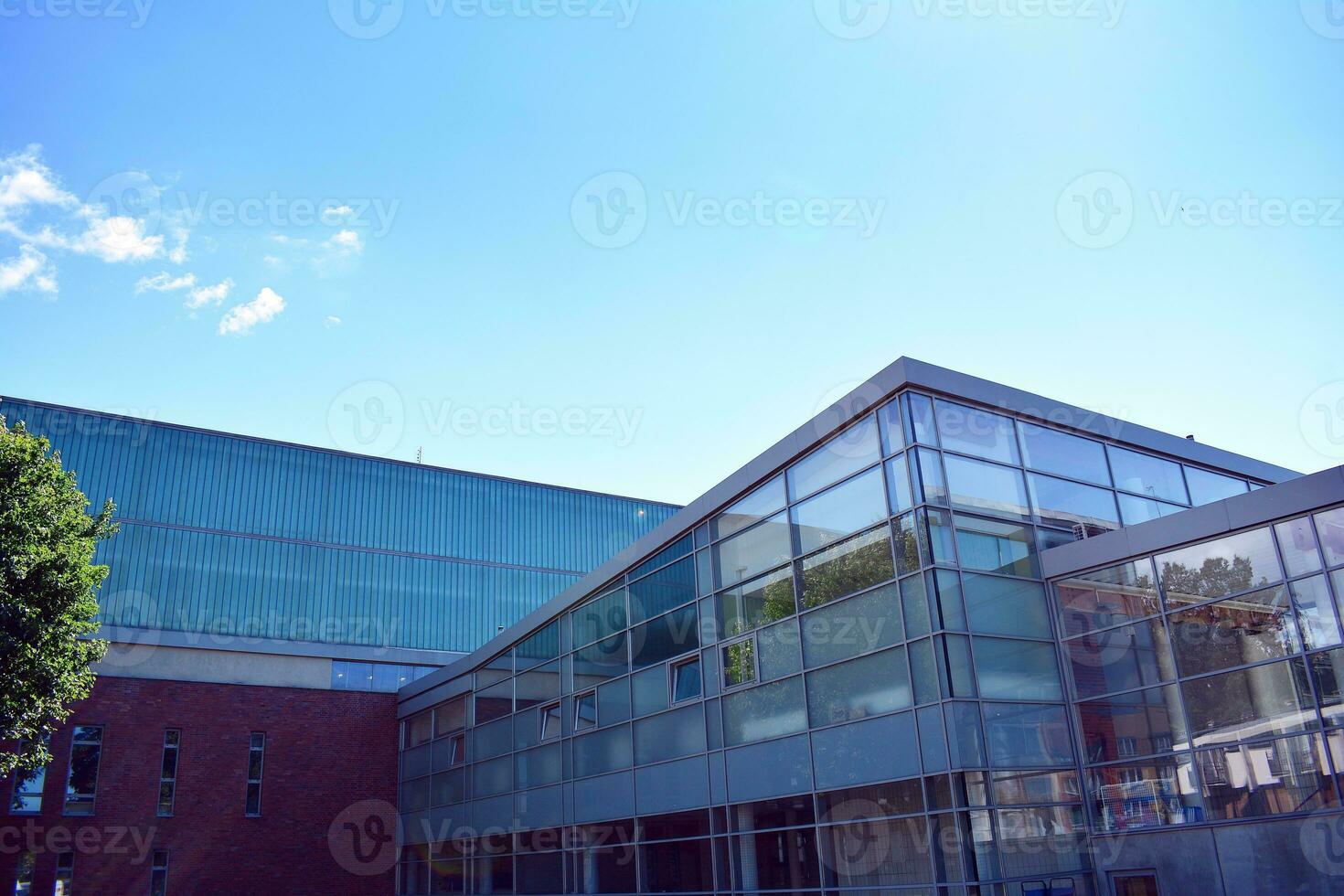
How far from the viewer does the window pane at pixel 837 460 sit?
13969 millimetres

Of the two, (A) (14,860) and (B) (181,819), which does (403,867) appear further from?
(A) (14,860)

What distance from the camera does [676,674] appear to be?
17047 mm

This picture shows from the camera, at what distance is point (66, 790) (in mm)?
23641

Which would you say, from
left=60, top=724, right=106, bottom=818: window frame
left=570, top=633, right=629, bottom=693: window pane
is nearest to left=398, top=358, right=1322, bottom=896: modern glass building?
left=570, top=633, right=629, bottom=693: window pane

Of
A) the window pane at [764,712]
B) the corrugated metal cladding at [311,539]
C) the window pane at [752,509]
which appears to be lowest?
the window pane at [764,712]

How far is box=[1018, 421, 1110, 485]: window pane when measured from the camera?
14625mm

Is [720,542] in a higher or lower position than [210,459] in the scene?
lower

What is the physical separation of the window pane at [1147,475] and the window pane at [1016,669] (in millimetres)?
3600

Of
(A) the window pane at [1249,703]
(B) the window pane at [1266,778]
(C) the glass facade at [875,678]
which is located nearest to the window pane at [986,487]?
(C) the glass facade at [875,678]

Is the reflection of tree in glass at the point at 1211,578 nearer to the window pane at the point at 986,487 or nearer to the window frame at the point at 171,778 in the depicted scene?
the window pane at the point at 986,487

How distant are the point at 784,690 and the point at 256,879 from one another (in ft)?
57.2

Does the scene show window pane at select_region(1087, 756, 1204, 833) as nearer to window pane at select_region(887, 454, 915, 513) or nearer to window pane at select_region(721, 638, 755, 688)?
window pane at select_region(887, 454, 915, 513)

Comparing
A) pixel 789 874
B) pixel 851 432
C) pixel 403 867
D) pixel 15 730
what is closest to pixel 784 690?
pixel 789 874

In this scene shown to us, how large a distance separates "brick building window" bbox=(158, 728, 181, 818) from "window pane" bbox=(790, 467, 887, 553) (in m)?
18.5
